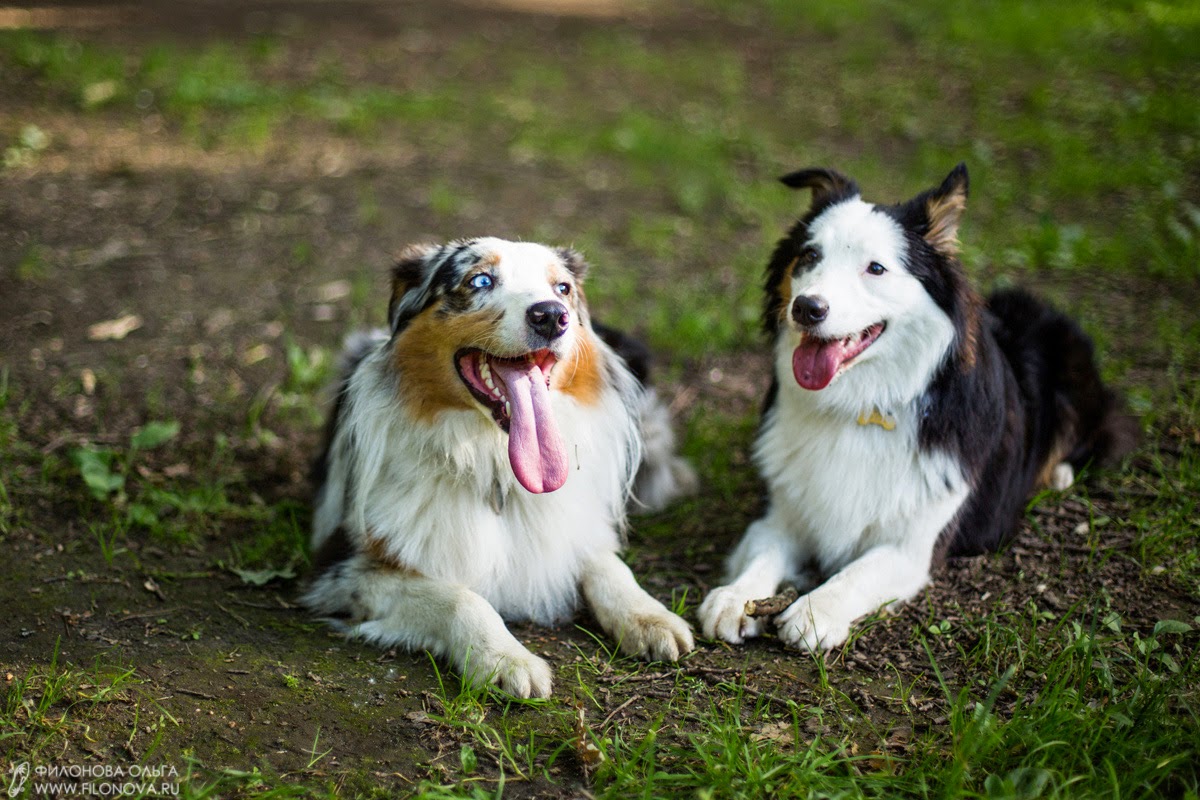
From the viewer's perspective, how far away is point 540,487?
11.2 feet

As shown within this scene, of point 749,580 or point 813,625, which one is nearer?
point 813,625

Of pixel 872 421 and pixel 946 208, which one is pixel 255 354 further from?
pixel 946 208

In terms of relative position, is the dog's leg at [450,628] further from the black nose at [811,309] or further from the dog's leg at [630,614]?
the black nose at [811,309]

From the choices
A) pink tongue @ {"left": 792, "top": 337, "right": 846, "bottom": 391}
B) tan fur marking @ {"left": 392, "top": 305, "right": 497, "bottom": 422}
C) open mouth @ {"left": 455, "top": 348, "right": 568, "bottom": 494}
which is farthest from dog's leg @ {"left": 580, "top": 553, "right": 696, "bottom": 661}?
pink tongue @ {"left": 792, "top": 337, "right": 846, "bottom": 391}

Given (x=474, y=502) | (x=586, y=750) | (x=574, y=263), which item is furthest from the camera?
(x=574, y=263)

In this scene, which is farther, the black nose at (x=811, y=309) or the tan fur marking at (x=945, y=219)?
the tan fur marking at (x=945, y=219)

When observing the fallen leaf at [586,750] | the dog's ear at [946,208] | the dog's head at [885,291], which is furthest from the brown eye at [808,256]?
the fallen leaf at [586,750]

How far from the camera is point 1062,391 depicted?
14.0ft

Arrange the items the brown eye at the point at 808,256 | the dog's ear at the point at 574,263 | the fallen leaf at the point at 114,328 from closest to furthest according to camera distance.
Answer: the brown eye at the point at 808,256
the dog's ear at the point at 574,263
the fallen leaf at the point at 114,328

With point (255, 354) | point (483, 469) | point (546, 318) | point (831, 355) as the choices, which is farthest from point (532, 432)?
point (255, 354)

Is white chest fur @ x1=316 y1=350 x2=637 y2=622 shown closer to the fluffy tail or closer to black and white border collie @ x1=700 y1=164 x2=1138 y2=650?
black and white border collie @ x1=700 y1=164 x2=1138 y2=650

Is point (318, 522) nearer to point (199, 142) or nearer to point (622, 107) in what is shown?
point (199, 142)

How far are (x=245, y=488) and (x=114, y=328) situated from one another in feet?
5.45

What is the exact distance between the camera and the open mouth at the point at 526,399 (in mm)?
3398
